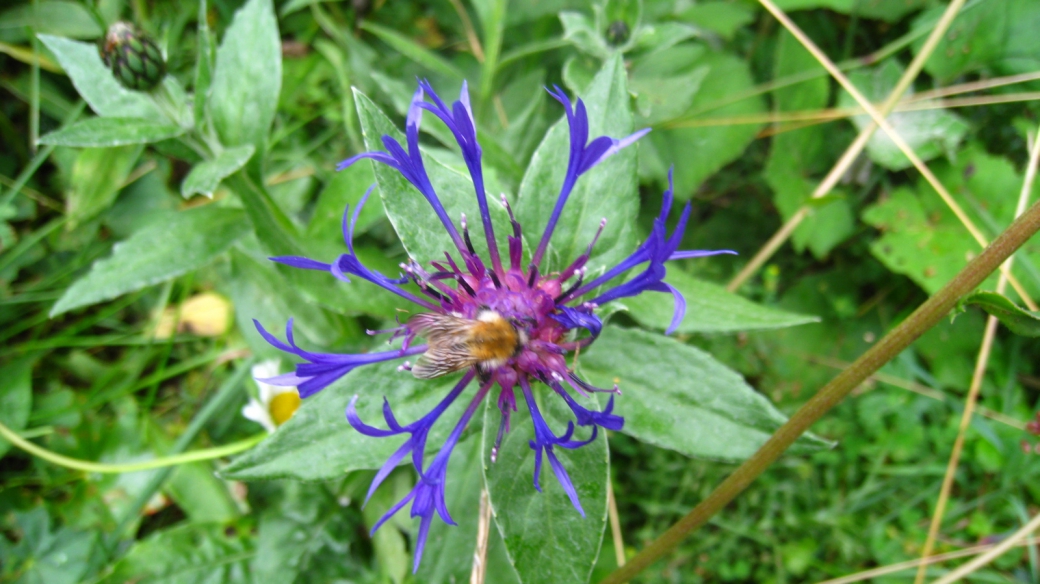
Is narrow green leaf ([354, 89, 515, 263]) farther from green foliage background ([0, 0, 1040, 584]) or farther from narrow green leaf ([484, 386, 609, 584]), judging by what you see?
narrow green leaf ([484, 386, 609, 584])

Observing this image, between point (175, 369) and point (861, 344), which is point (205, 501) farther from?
point (861, 344)

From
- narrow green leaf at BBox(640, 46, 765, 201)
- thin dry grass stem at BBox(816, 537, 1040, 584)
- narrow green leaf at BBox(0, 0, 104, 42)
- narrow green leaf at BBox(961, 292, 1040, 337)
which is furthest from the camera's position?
narrow green leaf at BBox(0, 0, 104, 42)

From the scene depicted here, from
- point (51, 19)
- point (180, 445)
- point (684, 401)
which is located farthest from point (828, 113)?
point (51, 19)

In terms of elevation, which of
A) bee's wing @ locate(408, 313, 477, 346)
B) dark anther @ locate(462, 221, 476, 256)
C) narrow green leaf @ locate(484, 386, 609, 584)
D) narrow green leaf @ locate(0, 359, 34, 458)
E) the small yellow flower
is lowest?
narrow green leaf @ locate(0, 359, 34, 458)

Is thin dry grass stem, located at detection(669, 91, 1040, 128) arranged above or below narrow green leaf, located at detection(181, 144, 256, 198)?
above

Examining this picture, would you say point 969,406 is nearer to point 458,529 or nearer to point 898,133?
point 898,133

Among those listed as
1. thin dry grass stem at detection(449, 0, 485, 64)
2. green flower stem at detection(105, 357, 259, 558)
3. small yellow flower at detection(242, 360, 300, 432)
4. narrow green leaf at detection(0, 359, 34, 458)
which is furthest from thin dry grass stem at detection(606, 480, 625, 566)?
narrow green leaf at detection(0, 359, 34, 458)
